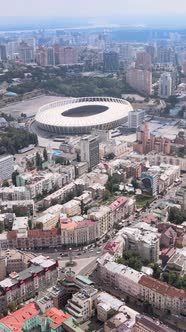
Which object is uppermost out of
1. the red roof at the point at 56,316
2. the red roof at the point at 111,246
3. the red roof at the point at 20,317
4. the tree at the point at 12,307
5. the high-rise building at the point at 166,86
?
the high-rise building at the point at 166,86

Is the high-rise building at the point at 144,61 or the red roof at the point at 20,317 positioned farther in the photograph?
the high-rise building at the point at 144,61

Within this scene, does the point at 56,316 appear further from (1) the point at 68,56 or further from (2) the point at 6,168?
(1) the point at 68,56

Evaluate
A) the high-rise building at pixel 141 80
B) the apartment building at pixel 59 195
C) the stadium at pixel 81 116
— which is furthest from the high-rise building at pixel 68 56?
the apartment building at pixel 59 195

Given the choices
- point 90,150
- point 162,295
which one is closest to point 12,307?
point 162,295

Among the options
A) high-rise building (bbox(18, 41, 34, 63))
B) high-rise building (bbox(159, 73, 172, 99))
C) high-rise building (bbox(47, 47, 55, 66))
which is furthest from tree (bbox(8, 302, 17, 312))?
high-rise building (bbox(18, 41, 34, 63))

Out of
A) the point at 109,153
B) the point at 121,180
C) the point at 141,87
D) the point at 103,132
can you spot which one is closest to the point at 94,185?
the point at 121,180

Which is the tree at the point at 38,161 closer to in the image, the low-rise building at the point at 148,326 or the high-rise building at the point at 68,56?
the low-rise building at the point at 148,326
